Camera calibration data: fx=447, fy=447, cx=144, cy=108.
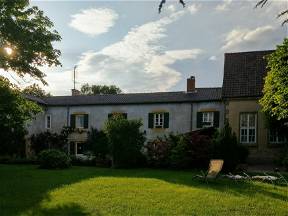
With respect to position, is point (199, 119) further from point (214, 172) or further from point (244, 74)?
point (214, 172)

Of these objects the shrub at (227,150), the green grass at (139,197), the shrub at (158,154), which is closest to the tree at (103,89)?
the shrub at (158,154)

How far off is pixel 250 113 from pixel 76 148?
16746 millimetres

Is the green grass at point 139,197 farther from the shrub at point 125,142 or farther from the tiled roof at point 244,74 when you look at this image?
the tiled roof at point 244,74

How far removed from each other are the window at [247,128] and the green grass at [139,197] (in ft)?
44.2

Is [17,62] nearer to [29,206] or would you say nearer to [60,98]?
[29,206]

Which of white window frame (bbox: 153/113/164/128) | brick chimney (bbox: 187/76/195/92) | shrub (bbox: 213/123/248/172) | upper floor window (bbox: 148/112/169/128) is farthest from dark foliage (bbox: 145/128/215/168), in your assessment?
brick chimney (bbox: 187/76/195/92)

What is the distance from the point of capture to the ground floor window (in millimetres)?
40281

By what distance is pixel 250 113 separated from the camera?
102 ft

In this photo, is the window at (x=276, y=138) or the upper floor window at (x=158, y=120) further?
the upper floor window at (x=158, y=120)

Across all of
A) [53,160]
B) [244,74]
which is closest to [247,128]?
[244,74]

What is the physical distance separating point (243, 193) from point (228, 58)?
68.1 ft

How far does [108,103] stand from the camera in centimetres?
3928

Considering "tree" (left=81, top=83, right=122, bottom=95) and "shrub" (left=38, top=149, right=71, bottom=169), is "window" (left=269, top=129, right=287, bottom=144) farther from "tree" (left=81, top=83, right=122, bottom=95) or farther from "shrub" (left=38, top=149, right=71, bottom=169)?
"tree" (left=81, top=83, right=122, bottom=95)

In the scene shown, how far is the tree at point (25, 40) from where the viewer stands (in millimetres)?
20797
